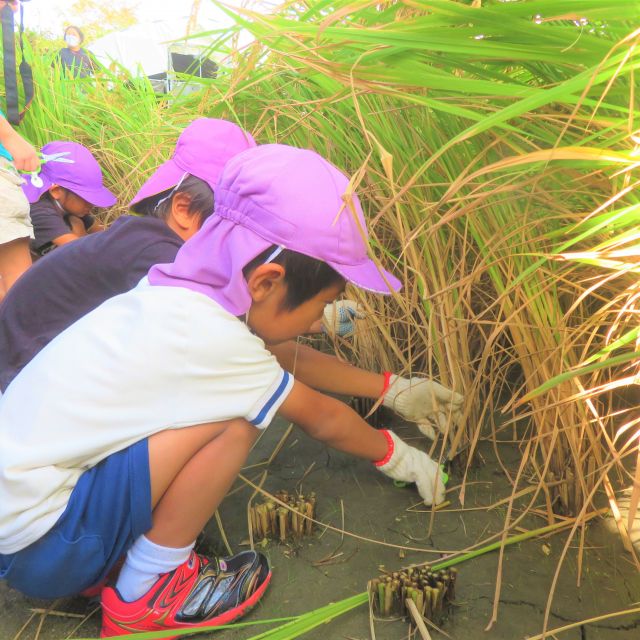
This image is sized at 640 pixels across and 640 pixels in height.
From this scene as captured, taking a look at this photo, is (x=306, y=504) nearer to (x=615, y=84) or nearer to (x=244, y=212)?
(x=244, y=212)

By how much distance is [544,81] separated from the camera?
2.97 feet

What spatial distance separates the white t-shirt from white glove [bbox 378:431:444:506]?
37cm

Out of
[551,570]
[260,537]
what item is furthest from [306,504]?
[551,570]

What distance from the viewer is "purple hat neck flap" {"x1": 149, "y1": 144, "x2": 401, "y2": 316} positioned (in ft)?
2.86

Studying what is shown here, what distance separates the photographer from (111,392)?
0.90 metres

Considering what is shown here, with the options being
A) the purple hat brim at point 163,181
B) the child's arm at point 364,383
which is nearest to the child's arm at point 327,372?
the child's arm at point 364,383

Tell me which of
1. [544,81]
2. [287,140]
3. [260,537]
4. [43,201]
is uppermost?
[544,81]

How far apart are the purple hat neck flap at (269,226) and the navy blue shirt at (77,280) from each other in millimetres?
342

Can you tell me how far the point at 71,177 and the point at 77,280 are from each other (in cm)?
164

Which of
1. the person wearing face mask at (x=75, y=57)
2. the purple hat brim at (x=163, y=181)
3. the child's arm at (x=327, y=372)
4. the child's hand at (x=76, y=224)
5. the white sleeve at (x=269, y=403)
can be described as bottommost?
the child's hand at (x=76, y=224)

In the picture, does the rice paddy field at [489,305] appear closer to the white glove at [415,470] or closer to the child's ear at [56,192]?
the white glove at [415,470]

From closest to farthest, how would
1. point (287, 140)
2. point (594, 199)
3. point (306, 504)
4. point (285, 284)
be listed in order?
point (594, 199)
point (285, 284)
point (306, 504)
point (287, 140)

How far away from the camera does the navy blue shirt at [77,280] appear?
126 cm

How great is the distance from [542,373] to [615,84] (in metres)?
0.47
